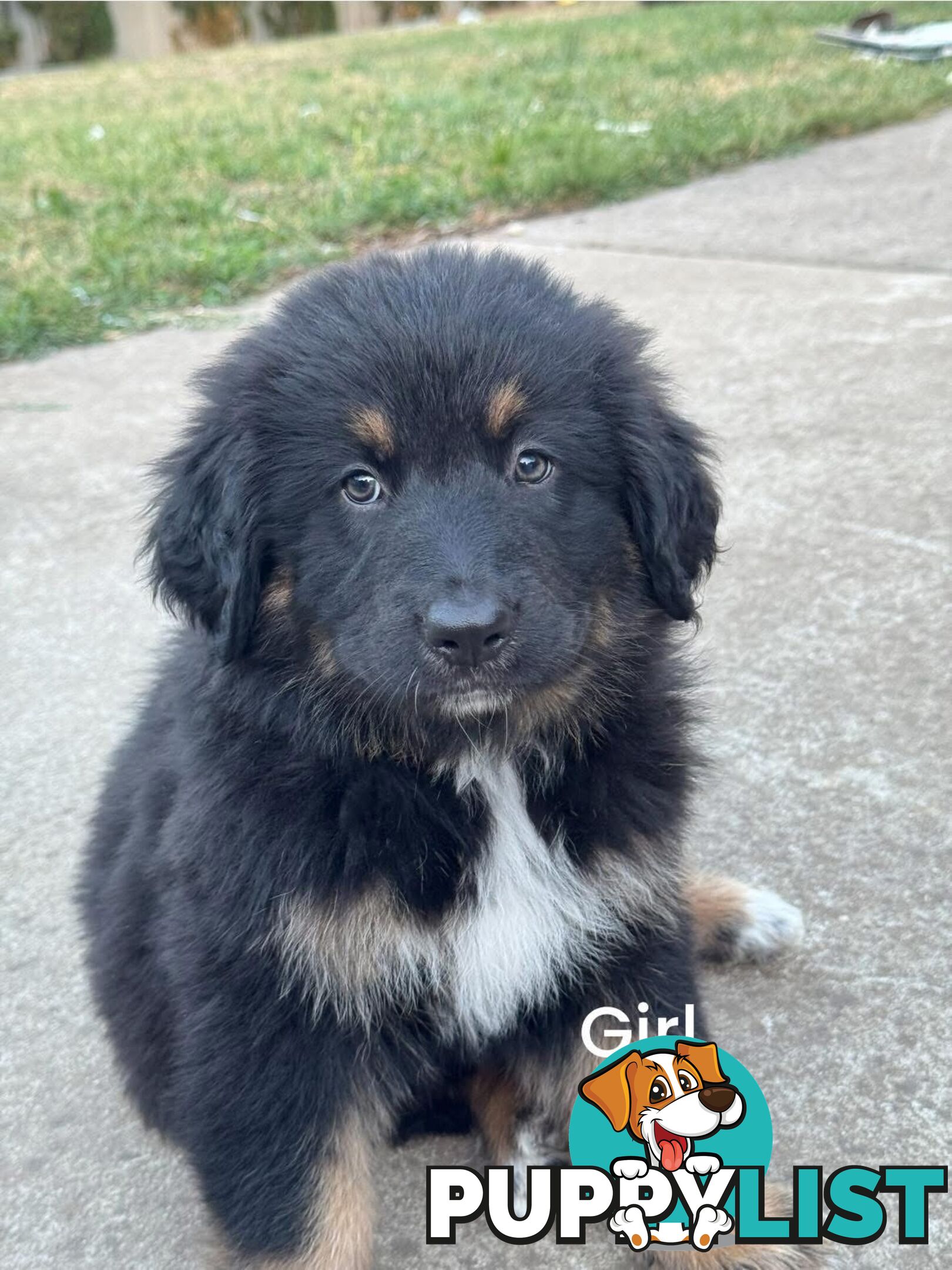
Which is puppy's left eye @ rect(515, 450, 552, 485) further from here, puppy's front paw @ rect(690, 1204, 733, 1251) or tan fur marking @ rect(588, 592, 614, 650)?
puppy's front paw @ rect(690, 1204, 733, 1251)

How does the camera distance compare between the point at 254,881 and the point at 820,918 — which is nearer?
the point at 254,881

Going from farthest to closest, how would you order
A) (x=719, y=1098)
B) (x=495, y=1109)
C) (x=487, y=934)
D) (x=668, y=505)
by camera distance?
(x=495, y=1109) → (x=668, y=505) → (x=487, y=934) → (x=719, y=1098)

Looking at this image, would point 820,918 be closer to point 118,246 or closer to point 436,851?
point 436,851

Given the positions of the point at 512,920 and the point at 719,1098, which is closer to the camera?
the point at 719,1098

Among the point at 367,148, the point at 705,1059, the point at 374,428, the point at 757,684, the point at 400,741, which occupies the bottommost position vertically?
the point at 367,148

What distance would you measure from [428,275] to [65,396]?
398 cm

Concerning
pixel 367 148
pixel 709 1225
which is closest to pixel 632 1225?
pixel 709 1225

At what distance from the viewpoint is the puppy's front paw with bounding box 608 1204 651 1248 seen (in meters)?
2.13

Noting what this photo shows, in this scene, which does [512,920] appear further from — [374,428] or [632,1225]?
[374,428]

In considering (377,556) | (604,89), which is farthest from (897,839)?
(604,89)

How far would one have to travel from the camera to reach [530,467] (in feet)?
7.44

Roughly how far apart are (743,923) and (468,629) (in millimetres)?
1072

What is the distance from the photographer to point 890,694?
11.3 feet

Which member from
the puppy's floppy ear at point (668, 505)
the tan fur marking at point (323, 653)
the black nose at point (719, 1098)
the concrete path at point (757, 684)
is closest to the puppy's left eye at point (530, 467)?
the puppy's floppy ear at point (668, 505)
